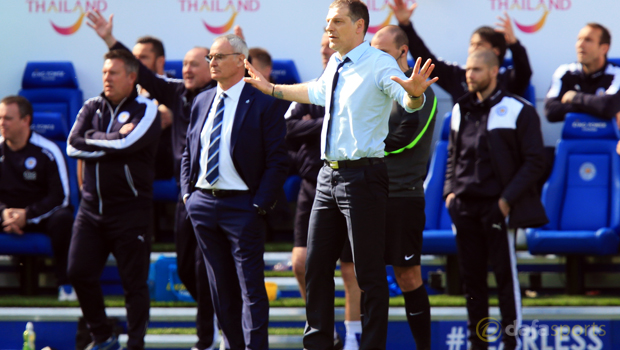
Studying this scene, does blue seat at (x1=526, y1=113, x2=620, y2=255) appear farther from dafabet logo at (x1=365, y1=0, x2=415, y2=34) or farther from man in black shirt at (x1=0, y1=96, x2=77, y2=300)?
man in black shirt at (x1=0, y1=96, x2=77, y2=300)

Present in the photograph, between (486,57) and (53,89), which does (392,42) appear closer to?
(486,57)

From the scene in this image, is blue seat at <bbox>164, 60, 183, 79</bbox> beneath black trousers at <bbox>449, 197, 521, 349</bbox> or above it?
above

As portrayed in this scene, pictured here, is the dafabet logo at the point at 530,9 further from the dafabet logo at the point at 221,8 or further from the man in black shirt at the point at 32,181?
the man in black shirt at the point at 32,181

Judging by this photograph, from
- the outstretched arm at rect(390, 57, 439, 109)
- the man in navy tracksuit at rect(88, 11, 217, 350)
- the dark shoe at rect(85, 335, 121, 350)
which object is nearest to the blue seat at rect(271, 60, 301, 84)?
the man in navy tracksuit at rect(88, 11, 217, 350)

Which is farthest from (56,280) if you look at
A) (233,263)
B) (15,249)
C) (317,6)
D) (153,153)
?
(317,6)

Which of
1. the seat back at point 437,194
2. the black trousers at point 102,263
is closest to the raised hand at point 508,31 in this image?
the seat back at point 437,194

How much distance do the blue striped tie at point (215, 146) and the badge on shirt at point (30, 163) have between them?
6.81 ft

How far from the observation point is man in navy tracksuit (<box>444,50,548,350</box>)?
4.08 meters

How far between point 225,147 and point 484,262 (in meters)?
1.57

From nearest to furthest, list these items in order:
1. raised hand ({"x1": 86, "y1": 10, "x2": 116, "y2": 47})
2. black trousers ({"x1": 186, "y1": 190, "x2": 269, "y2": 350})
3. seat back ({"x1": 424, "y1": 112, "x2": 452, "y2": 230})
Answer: black trousers ({"x1": 186, "y1": 190, "x2": 269, "y2": 350}), raised hand ({"x1": 86, "y1": 10, "x2": 116, "y2": 47}), seat back ({"x1": 424, "y1": 112, "x2": 452, "y2": 230})

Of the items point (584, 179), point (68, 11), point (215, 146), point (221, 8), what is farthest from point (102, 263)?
point (584, 179)

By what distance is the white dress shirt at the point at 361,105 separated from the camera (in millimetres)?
2953

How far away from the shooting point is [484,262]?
415cm

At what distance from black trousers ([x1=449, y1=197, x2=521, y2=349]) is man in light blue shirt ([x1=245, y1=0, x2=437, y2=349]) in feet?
4.22
